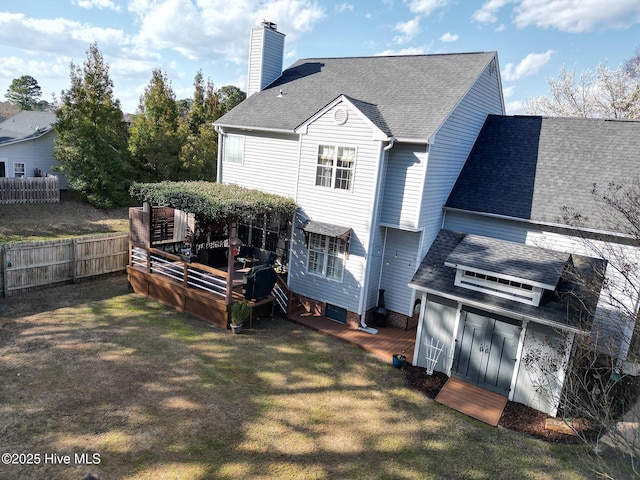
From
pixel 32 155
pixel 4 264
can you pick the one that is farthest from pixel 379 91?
pixel 32 155

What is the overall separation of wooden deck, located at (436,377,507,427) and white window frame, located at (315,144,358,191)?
6.71 metres

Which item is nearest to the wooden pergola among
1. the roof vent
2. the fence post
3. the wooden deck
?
the roof vent

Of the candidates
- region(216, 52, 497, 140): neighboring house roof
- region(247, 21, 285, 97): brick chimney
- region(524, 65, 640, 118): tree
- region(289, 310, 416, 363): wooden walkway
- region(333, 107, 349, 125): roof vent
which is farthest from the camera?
region(524, 65, 640, 118): tree

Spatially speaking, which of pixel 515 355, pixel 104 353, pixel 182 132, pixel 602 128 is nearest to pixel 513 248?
pixel 515 355

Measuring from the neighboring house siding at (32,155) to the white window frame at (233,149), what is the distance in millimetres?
19469

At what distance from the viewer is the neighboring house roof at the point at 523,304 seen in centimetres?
923

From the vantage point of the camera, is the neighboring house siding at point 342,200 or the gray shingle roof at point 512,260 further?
the neighboring house siding at point 342,200

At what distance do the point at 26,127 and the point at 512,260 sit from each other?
3731 centimetres

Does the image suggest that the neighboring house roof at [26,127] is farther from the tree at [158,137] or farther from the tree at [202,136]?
the tree at [202,136]

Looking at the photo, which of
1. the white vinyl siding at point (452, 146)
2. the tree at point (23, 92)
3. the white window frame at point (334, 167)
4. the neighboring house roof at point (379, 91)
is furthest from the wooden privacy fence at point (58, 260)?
the tree at point (23, 92)

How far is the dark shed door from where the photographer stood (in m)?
10.0

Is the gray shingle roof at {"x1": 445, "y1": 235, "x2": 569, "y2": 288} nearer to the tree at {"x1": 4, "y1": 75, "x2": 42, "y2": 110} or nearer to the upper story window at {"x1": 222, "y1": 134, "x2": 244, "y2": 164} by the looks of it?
the upper story window at {"x1": 222, "y1": 134, "x2": 244, "y2": 164}

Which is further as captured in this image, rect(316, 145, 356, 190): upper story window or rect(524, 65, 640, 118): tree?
rect(524, 65, 640, 118): tree

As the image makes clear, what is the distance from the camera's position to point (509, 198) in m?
13.6
